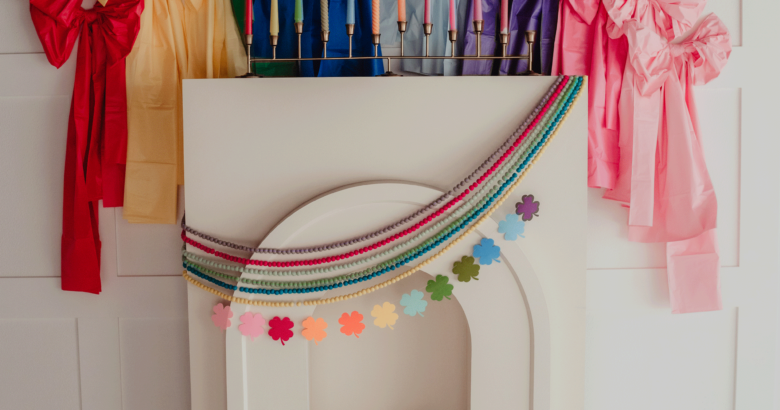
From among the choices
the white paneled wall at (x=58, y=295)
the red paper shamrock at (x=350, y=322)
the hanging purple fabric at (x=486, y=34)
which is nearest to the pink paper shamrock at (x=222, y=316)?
the red paper shamrock at (x=350, y=322)

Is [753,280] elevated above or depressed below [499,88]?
below

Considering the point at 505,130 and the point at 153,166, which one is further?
the point at 153,166

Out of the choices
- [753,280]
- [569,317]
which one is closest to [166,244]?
[569,317]

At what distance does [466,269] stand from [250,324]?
46 centimetres

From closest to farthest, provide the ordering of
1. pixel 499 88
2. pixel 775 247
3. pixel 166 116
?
pixel 499 88
pixel 166 116
pixel 775 247

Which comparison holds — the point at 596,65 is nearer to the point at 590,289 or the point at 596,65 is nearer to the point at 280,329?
the point at 590,289

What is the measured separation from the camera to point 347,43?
3.63 feet

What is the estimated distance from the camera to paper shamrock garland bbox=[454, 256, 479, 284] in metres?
0.92

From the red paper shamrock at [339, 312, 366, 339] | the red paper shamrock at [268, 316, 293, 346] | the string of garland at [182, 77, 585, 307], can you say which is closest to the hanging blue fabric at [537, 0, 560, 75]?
the string of garland at [182, 77, 585, 307]

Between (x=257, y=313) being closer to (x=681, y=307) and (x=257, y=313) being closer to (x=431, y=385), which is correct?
(x=431, y=385)

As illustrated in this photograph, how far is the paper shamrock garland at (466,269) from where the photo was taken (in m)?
0.92

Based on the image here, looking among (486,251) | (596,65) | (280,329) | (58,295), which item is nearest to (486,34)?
(596,65)

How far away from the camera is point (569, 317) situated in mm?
973

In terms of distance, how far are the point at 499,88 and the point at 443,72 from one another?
229 mm
